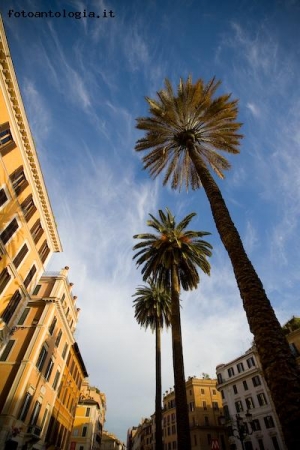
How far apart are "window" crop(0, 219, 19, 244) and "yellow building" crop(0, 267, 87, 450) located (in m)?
10.5

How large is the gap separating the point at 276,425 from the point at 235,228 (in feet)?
155

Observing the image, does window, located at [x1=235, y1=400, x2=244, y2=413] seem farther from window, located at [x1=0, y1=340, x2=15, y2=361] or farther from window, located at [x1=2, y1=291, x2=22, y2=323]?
window, located at [x1=2, y1=291, x2=22, y2=323]

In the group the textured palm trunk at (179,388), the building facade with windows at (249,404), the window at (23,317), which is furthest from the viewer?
the building facade with windows at (249,404)

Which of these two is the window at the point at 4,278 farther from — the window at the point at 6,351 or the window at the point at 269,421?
the window at the point at 269,421

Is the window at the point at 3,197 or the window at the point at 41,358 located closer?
the window at the point at 3,197

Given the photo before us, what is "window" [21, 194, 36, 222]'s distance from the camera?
71.1 ft

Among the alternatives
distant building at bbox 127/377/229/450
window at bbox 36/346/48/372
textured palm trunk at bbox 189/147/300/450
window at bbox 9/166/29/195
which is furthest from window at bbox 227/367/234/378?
textured palm trunk at bbox 189/147/300/450

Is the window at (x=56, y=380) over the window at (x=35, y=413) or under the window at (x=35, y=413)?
over

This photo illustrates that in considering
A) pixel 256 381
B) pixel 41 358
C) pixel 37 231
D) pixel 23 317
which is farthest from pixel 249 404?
pixel 37 231

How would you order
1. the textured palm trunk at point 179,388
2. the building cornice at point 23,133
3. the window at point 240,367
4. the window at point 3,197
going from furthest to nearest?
1. the window at point 240,367
2. the window at point 3,197
3. the building cornice at point 23,133
4. the textured palm trunk at point 179,388

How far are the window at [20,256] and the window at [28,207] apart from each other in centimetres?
260

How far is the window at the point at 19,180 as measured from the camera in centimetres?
1977

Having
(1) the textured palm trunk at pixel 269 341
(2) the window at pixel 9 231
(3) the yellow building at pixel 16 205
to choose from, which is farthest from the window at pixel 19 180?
(1) the textured palm trunk at pixel 269 341

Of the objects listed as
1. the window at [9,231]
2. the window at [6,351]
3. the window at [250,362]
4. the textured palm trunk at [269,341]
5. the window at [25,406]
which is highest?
the window at [250,362]
